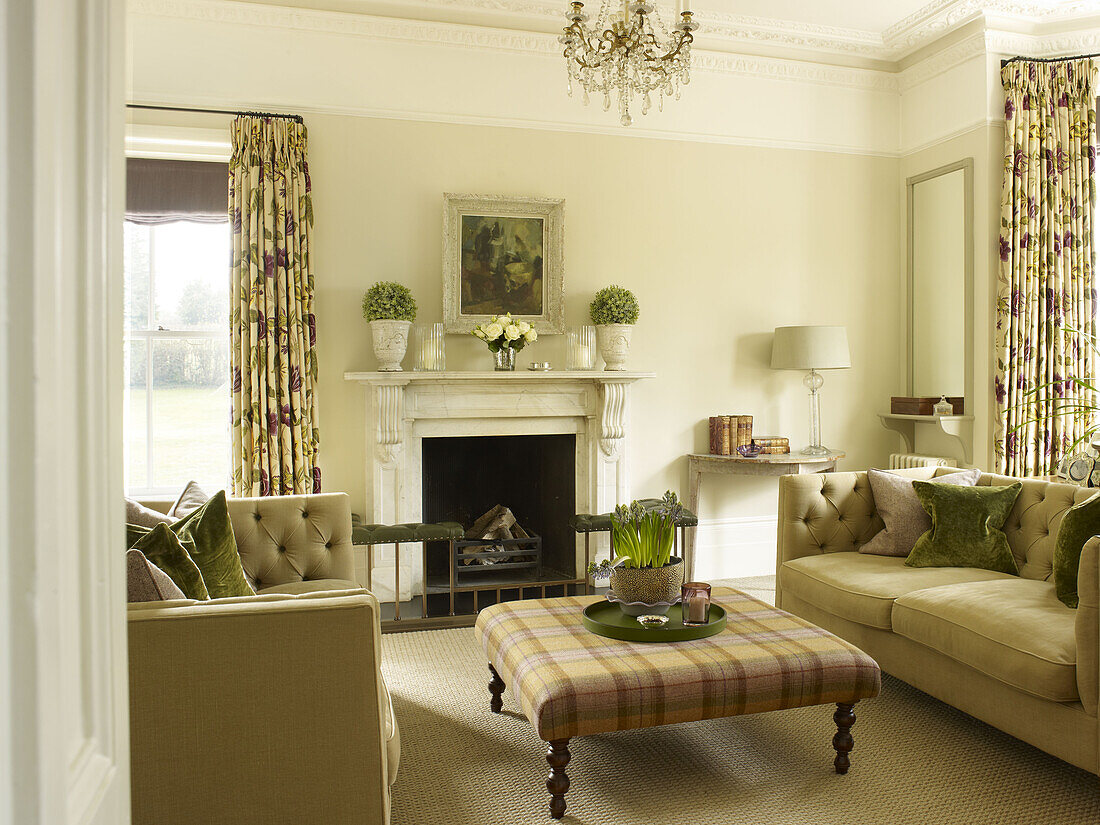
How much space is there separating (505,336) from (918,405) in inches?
105

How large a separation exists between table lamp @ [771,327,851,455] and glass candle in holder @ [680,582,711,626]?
255 cm

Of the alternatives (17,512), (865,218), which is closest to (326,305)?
(865,218)

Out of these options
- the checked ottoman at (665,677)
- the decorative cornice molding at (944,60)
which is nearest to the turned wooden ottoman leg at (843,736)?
the checked ottoman at (665,677)

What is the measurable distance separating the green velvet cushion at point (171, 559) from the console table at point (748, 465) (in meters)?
3.18

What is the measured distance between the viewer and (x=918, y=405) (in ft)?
17.4

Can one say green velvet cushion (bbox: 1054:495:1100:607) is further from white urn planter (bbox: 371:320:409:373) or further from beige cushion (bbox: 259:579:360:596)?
white urn planter (bbox: 371:320:409:373)

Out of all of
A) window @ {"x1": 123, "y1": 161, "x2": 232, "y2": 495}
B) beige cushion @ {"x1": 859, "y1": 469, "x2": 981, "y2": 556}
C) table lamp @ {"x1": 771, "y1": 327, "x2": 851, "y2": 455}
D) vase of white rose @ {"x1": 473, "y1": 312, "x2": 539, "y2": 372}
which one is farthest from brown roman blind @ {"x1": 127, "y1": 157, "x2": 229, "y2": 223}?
beige cushion @ {"x1": 859, "y1": 469, "x2": 981, "y2": 556}

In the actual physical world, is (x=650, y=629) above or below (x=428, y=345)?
below

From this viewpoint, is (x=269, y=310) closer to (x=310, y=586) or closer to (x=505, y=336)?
(x=505, y=336)

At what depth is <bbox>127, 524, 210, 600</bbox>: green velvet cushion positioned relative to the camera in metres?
2.13

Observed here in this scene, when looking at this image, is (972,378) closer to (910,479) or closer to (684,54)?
(910,479)

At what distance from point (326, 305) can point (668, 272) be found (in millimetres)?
2073

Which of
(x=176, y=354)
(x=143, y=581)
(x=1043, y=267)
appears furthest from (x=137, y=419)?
(x=1043, y=267)

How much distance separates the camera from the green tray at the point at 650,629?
8.66 feet
